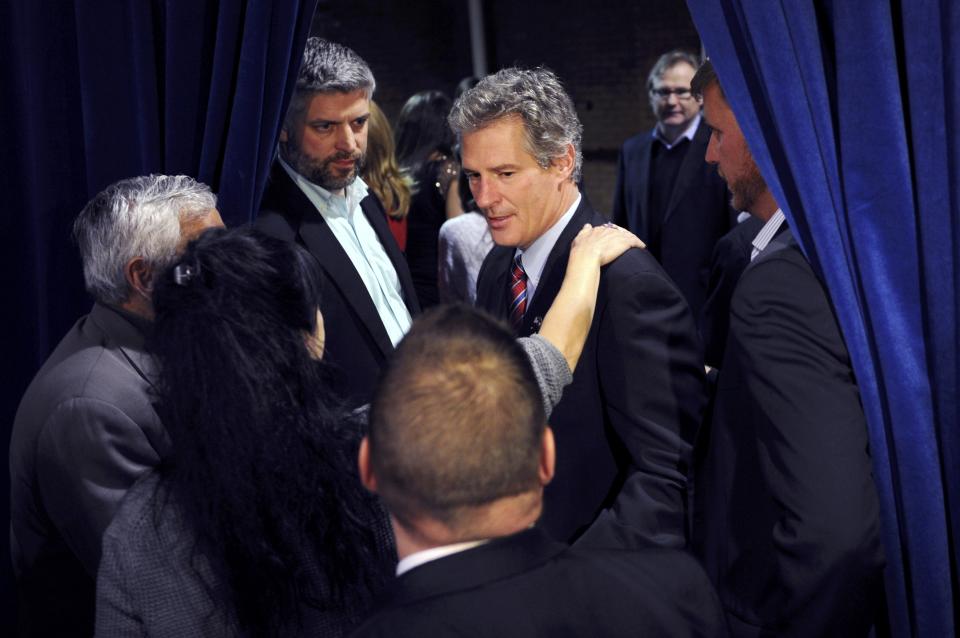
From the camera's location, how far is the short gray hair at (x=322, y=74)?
257cm

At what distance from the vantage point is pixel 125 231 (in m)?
1.77

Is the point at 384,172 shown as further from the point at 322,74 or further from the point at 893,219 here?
the point at 893,219

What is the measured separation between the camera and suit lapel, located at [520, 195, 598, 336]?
2.05m

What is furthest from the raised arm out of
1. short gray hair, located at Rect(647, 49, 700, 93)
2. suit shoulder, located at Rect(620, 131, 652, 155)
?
short gray hair, located at Rect(647, 49, 700, 93)

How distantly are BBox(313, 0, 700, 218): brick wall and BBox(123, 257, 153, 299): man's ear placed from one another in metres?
6.88

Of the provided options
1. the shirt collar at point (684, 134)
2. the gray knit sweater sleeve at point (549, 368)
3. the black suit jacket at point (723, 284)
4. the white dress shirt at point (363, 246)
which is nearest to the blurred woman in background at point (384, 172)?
the white dress shirt at point (363, 246)

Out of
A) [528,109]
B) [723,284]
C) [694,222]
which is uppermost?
[528,109]

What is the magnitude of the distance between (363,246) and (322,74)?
453 mm

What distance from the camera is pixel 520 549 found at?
108 centimetres

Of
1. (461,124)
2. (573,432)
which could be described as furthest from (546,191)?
(573,432)

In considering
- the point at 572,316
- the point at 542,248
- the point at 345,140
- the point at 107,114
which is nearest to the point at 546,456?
the point at 572,316

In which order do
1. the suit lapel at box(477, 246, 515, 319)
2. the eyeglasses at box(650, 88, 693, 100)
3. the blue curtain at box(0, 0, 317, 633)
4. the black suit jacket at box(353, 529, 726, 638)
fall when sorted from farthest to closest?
Result: 1. the eyeglasses at box(650, 88, 693, 100)
2. the suit lapel at box(477, 246, 515, 319)
3. the blue curtain at box(0, 0, 317, 633)
4. the black suit jacket at box(353, 529, 726, 638)

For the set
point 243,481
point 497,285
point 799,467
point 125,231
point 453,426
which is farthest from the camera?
point 497,285

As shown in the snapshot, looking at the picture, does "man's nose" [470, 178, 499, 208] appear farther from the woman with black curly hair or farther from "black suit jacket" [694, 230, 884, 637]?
the woman with black curly hair
